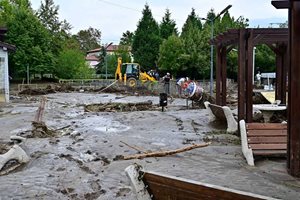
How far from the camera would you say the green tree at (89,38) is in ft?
309

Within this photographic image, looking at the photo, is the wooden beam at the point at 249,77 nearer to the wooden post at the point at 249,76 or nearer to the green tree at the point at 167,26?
the wooden post at the point at 249,76

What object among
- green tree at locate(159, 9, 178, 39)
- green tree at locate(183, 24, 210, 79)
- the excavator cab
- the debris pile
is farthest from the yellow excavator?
green tree at locate(159, 9, 178, 39)

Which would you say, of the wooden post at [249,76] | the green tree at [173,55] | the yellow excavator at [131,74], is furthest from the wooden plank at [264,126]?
the green tree at [173,55]

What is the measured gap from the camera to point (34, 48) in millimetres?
46781

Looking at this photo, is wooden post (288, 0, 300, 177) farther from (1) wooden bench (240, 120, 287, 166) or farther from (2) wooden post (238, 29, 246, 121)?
(2) wooden post (238, 29, 246, 121)

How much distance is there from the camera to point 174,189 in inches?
126

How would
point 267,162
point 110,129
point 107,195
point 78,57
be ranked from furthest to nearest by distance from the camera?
point 78,57 < point 110,129 < point 267,162 < point 107,195

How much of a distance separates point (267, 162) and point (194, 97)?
12.5 meters

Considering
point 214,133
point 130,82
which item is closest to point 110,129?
point 214,133

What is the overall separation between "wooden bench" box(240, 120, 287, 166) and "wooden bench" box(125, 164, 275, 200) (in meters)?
4.81

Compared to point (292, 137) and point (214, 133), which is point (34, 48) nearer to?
point (214, 133)

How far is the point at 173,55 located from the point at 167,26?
18.7 m

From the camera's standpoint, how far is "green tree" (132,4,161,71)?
55.3m

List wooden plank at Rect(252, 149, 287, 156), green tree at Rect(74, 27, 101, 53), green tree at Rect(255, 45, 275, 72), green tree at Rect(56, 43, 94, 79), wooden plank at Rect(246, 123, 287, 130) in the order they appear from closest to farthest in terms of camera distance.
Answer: wooden plank at Rect(252, 149, 287, 156)
wooden plank at Rect(246, 123, 287, 130)
green tree at Rect(255, 45, 275, 72)
green tree at Rect(56, 43, 94, 79)
green tree at Rect(74, 27, 101, 53)
